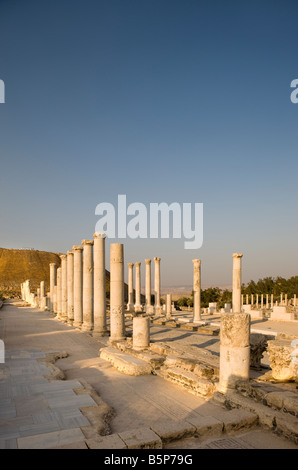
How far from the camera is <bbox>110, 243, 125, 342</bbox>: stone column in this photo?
50.5 ft

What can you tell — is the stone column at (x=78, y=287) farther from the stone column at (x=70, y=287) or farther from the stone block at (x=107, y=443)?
the stone block at (x=107, y=443)

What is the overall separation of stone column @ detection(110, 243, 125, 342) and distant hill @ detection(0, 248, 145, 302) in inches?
2962

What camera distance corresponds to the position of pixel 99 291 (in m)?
17.8

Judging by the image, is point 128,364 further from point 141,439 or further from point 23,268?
point 23,268

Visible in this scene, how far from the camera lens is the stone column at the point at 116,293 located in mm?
15392

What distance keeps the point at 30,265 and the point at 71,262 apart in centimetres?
8703

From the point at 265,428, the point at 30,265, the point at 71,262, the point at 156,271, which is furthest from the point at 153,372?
the point at 30,265

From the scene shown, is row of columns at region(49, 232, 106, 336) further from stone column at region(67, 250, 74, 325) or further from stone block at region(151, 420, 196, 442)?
stone block at region(151, 420, 196, 442)

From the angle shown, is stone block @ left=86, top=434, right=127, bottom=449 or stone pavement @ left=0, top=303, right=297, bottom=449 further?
stone pavement @ left=0, top=303, right=297, bottom=449

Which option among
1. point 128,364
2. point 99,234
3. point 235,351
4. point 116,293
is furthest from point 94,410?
point 99,234

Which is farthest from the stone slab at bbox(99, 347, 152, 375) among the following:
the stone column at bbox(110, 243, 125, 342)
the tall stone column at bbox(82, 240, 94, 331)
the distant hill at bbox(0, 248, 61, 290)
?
the distant hill at bbox(0, 248, 61, 290)

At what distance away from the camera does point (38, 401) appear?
7.68 metres

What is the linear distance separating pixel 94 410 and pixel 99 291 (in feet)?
35.3
